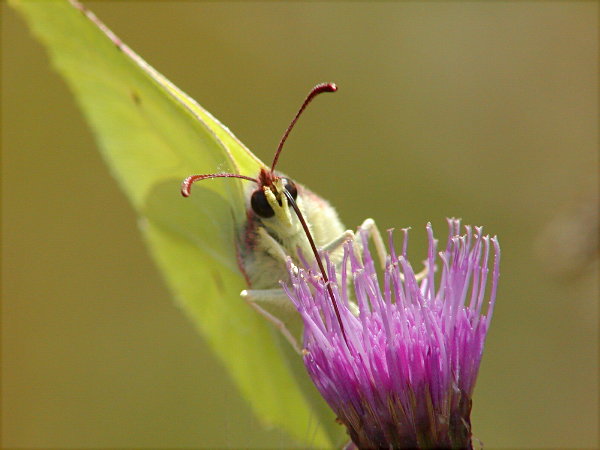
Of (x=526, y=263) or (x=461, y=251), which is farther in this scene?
(x=526, y=263)

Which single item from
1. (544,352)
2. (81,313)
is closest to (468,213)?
(544,352)

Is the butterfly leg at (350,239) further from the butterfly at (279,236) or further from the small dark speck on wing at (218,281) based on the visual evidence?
the small dark speck on wing at (218,281)

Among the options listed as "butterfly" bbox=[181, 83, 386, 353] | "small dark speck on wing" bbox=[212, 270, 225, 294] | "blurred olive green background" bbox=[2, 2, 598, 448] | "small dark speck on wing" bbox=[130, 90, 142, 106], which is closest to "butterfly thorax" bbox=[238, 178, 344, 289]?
"butterfly" bbox=[181, 83, 386, 353]

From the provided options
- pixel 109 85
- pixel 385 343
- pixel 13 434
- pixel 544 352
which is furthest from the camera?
pixel 544 352

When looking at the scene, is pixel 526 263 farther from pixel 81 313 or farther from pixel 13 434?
pixel 13 434

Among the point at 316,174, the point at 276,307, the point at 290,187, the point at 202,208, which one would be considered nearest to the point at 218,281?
the point at 202,208

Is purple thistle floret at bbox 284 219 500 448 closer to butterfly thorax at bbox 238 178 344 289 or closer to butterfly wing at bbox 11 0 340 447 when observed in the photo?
butterfly thorax at bbox 238 178 344 289

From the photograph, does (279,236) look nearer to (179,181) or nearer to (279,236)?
(279,236)
